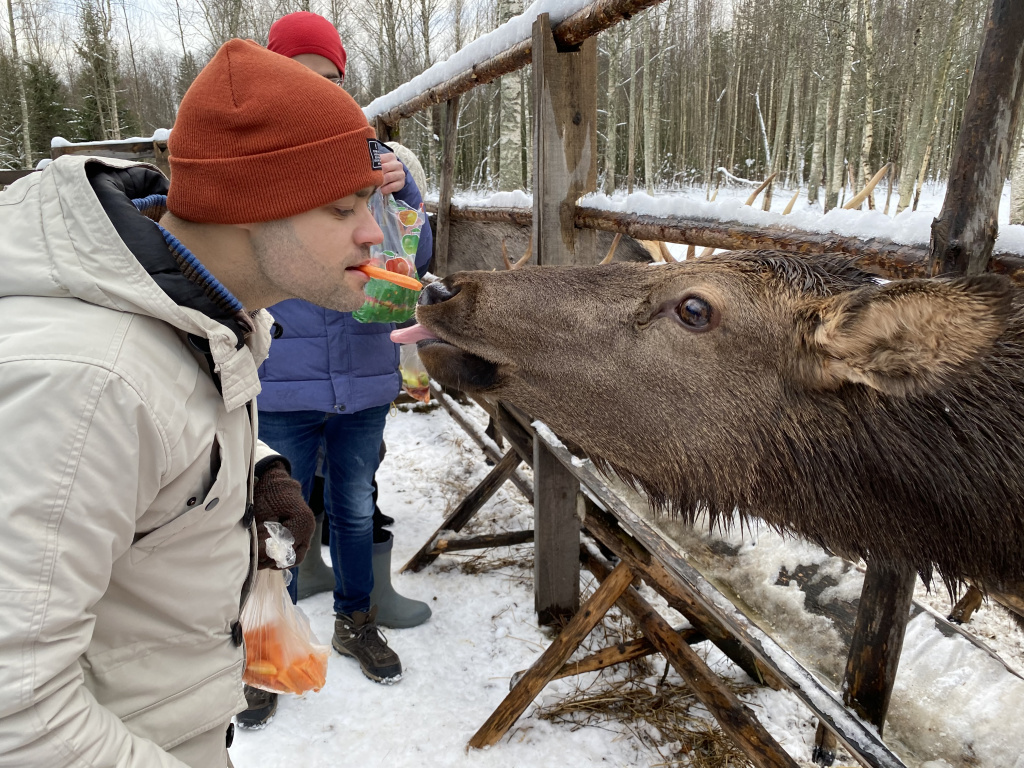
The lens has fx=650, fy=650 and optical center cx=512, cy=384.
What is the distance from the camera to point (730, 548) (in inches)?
105

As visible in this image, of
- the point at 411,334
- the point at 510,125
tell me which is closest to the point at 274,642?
the point at 411,334

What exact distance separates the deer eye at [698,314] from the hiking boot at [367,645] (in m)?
2.46

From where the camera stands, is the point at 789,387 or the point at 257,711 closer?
the point at 789,387

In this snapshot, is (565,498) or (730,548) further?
(565,498)

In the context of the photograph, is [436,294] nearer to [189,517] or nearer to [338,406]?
[189,517]

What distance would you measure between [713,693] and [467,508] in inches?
87.2

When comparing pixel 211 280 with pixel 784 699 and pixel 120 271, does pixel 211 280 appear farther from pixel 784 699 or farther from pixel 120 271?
pixel 784 699

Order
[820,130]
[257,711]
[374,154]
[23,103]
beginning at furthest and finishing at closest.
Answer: [23,103] < [820,130] < [257,711] < [374,154]

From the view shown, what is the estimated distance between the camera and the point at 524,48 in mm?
2945

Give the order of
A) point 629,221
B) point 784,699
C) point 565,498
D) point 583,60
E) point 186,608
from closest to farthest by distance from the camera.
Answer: point 186,608 → point 629,221 → point 583,60 → point 784,699 → point 565,498

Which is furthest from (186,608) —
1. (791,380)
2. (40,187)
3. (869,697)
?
(869,697)

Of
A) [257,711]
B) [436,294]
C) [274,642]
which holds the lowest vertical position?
[257,711]

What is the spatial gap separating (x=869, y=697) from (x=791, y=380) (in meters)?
0.89

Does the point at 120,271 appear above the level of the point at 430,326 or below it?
above
